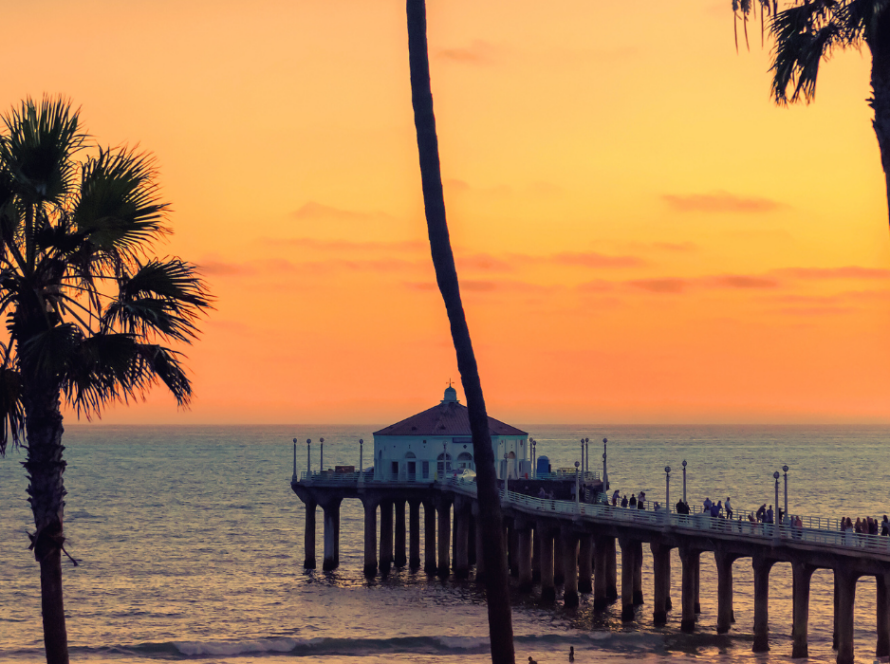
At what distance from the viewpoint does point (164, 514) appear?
112000 mm

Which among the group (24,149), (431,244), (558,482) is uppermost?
(24,149)

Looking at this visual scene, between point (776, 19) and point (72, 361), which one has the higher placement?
point (776, 19)

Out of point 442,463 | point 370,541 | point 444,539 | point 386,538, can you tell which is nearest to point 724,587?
point 444,539

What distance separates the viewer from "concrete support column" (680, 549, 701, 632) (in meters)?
41.1

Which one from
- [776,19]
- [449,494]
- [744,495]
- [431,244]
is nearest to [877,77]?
[776,19]

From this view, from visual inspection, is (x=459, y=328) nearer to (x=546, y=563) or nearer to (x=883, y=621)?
(x=883, y=621)

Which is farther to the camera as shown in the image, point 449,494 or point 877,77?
point 449,494

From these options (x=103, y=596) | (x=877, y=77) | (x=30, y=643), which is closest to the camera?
(x=877, y=77)

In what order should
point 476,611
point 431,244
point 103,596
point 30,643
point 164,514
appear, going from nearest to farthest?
point 431,244, point 30,643, point 476,611, point 103,596, point 164,514

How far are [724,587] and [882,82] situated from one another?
103 feet

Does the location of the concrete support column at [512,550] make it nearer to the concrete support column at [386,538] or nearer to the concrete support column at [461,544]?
the concrete support column at [461,544]

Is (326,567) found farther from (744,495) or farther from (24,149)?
(744,495)

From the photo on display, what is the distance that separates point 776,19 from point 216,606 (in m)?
47.8

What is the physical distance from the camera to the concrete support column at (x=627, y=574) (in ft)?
148
